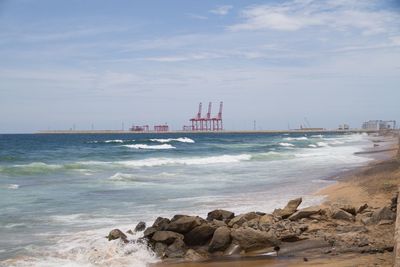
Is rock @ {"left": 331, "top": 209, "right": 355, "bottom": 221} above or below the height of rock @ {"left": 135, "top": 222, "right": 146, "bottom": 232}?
above

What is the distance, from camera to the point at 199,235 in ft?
31.3

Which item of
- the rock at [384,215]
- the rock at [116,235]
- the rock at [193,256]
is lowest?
the rock at [193,256]

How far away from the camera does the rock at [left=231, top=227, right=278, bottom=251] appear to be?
29.4 feet

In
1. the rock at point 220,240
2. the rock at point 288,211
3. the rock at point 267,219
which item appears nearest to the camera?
the rock at point 220,240

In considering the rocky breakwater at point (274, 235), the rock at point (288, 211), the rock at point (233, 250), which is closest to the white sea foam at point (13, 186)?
the rocky breakwater at point (274, 235)

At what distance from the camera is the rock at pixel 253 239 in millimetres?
8961

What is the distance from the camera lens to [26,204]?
15.1 m

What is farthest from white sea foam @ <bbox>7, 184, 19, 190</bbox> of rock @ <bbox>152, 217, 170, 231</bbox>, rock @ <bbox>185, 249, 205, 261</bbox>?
rock @ <bbox>185, 249, 205, 261</bbox>

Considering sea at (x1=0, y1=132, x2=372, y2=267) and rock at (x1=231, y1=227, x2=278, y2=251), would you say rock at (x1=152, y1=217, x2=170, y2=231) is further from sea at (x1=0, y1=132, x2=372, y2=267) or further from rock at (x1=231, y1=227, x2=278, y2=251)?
rock at (x1=231, y1=227, x2=278, y2=251)

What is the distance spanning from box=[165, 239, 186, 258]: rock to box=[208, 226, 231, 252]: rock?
1.58 feet

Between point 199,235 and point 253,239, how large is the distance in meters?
1.08

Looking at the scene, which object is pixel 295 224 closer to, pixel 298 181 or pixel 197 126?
pixel 298 181

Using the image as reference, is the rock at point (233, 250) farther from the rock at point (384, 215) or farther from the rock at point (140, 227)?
the rock at point (384, 215)

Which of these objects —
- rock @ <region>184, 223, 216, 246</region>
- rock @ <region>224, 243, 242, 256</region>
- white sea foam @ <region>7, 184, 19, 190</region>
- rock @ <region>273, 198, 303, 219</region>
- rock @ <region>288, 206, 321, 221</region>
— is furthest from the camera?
white sea foam @ <region>7, 184, 19, 190</region>
